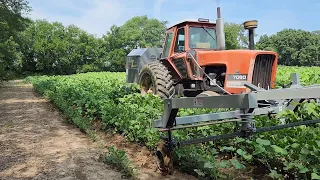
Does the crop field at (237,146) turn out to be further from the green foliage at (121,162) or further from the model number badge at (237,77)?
the model number badge at (237,77)

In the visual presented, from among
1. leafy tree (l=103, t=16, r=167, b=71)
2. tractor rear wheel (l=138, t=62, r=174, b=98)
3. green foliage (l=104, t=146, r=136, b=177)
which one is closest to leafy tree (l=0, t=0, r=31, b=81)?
tractor rear wheel (l=138, t=62, r=174, b=98)

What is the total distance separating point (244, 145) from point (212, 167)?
37.9 inches

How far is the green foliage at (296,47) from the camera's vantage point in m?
67.9

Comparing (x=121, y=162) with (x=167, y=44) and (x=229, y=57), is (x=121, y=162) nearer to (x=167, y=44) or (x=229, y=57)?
(x=229, y=57)

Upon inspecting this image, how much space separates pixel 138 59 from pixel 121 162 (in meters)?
6.30

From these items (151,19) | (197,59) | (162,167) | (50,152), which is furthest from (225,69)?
(151,19)

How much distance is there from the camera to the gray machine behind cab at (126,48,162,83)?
10.1 m

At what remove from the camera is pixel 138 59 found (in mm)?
10188

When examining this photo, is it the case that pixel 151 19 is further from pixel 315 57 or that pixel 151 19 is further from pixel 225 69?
pixel 225 69

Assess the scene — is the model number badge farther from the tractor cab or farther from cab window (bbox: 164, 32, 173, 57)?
cab window (bbox: 164, 32, 173, 57)

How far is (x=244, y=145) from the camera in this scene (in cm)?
421

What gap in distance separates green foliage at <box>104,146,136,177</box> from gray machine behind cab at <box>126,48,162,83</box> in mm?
5758

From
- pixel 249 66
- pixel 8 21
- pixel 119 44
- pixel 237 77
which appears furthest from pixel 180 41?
pixel 119 44

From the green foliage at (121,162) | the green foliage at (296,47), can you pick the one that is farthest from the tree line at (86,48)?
the green foliage at (121,162)
